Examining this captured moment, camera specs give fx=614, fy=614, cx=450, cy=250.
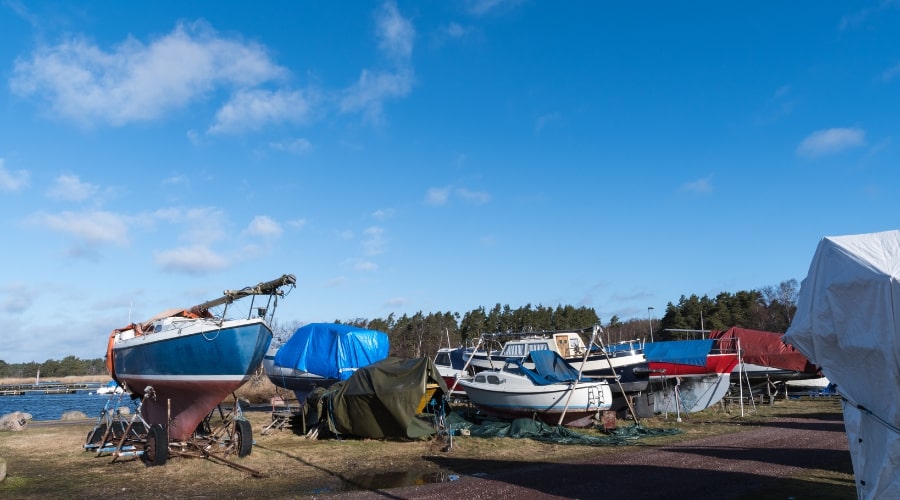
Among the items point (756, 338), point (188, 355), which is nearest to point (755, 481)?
point (188, 355)

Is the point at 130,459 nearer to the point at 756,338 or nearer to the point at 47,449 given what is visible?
the point at 47,449

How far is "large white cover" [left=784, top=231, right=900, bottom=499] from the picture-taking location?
23.7ft

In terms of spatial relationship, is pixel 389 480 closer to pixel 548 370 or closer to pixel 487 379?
pixel 487 379

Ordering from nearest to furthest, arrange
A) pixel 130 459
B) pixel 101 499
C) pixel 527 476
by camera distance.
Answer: pixel 101 499
pixel 527 476
pixel 130 459

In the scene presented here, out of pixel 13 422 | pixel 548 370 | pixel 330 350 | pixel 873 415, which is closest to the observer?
pixel 873 415

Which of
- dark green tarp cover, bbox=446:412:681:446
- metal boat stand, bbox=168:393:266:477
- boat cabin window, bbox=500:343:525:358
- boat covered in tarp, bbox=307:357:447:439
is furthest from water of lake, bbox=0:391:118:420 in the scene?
dark green tarp cover, bbox=446:412:681:446

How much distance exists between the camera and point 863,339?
7633 mm

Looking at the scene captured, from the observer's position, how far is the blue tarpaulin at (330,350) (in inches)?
1081

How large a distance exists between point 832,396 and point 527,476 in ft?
96.9

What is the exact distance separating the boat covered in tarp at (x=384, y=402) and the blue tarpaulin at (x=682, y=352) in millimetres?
13718

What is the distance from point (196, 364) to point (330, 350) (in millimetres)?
12287

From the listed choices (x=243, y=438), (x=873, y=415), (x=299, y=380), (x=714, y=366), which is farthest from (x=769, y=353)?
(x=243, y=438)

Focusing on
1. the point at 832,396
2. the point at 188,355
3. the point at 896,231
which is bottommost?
the point at 832,396

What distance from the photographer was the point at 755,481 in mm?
11016
